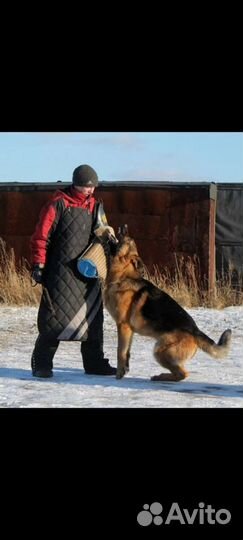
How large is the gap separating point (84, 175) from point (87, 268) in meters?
0.80

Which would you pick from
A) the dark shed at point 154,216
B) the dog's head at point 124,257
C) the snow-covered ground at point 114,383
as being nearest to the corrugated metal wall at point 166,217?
the dark shed at point 154,216

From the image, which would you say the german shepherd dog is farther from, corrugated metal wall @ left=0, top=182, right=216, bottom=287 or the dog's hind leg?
corrugated metal wall @ left=0, top=182, right=216, bottom=287

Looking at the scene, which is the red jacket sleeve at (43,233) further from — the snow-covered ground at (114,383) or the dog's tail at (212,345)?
the dog's tail at (212,345)

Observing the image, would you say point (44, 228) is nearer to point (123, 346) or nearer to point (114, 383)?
point (123, 346)

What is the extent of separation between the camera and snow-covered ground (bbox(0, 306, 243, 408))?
618cm

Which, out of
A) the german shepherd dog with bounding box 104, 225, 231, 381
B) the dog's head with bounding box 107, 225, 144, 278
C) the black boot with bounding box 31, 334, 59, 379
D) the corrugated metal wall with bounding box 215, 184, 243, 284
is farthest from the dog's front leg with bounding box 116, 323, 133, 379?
the corrugated metal wall with bounding box 215, 184, 243, 284

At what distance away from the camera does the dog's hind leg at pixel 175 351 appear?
7000mm

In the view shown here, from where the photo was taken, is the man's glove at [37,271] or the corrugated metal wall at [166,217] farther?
the corrugated metal wall at [166,217]

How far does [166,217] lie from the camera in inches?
583

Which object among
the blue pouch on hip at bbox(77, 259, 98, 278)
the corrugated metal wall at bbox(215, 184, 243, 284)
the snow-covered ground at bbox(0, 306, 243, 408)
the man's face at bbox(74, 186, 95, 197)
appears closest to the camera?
the snow-covered ground at bbox(0, 306, 243, 408)

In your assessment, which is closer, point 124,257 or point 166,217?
point 124,257

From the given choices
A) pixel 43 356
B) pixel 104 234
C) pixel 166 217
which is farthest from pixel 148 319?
pixel 166 217

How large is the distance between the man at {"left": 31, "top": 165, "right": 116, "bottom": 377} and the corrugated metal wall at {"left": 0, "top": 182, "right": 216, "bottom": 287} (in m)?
7.36

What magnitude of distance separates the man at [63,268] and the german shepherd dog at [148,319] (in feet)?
0.82
